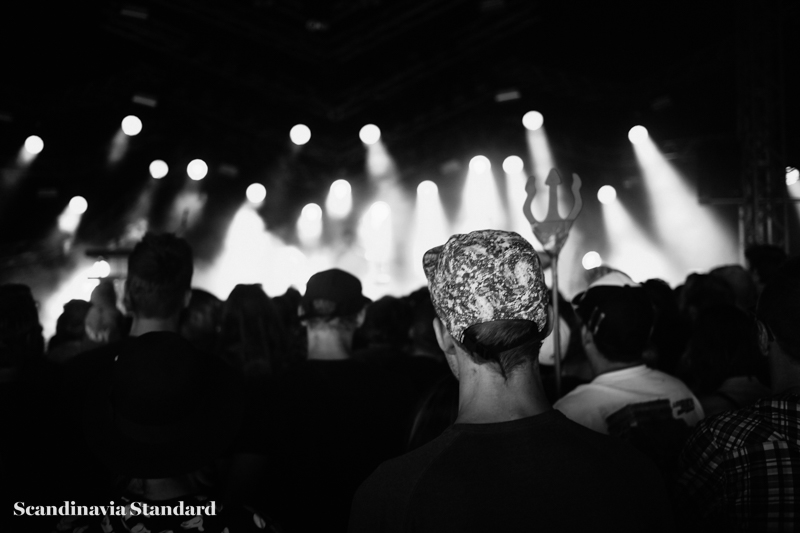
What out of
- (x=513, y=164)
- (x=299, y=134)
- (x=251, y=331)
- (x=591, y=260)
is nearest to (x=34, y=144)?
(x=299, y=134)

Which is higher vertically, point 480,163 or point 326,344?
point 480,163

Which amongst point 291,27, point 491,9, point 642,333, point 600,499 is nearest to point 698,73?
point 491,9

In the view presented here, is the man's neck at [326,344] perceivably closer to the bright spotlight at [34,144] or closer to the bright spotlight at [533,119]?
the bright spotlight at [34,144]

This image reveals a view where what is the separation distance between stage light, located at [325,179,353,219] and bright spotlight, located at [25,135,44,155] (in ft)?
14.9

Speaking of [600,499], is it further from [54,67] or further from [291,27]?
[291,27]

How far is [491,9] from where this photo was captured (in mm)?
10836

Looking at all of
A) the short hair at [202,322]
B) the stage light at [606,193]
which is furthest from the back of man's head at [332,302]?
the stage light at [606,193]

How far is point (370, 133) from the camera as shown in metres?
11.5

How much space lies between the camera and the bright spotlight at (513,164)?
38.0ft

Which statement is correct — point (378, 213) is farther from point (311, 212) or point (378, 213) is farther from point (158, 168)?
point (158, 168)

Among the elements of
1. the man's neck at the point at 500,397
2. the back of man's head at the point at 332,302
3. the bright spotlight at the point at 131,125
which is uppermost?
the bright spotlight at the point at 131,125

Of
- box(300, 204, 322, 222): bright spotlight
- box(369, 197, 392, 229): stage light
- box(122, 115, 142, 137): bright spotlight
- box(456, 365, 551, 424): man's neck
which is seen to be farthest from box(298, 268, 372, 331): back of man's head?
box(369, 197, 392, 229): stage light

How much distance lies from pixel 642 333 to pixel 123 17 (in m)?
9.27

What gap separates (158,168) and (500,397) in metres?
10.4
